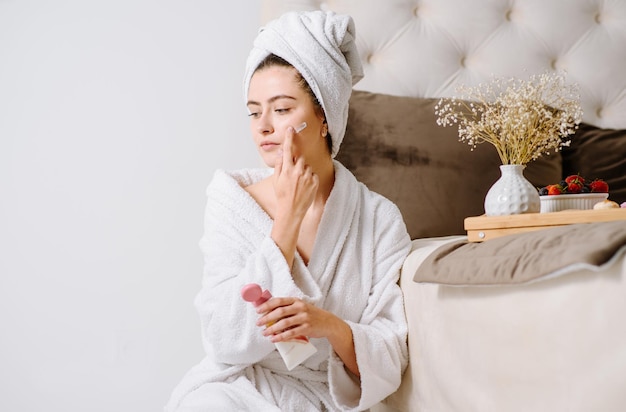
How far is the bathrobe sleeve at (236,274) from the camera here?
3.85 feet

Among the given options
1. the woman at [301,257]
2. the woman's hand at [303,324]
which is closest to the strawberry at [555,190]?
the woman at [301,257]

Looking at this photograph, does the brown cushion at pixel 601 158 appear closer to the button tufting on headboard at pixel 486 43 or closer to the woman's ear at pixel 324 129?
the button tufting on headboard at pixel 486 43

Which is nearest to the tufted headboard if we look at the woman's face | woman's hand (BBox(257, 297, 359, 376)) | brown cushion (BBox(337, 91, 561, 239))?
brown cushion (BBox(337, 91, 561, 239))

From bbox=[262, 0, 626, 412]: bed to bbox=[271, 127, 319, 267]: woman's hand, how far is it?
0.81 ft

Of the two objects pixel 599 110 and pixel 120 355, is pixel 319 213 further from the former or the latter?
pixel 599 110

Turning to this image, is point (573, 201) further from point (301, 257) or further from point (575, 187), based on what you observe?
point (301, 257)

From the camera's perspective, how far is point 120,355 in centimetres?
186

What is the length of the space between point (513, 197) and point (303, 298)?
506 mm

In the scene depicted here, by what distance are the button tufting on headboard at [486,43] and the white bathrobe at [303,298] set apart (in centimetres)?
74

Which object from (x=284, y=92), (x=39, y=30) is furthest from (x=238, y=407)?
(x=39, y=30)

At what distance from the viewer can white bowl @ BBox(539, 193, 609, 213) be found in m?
1.45

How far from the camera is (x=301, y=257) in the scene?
132cm

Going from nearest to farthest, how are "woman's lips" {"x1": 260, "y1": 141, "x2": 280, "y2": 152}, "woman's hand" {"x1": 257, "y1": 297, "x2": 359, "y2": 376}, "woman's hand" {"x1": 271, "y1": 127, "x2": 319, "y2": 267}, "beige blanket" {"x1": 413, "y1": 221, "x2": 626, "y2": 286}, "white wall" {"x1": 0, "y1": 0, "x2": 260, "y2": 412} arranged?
"beige blanket" {"x1": 413, "y1": 221, "x2": 626, "y2": 286}, "woman's hand" {"x1": 257, "y1": 297, "x2": 359, "y2": 376}, "woman's hand" {"x1": 271, "y1": 127, "x2": 319, "y2": 267}, "woman's lips" {"x1": 260, "y1": 141, "x2": 280, "y2": 152}, "white wall" {"x1": 0, "y1": 0, "x2": 260, "y2": 412}

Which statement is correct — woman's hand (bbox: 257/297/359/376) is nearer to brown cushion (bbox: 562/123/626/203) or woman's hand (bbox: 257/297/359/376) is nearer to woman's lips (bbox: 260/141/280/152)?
woman's lips (bbox: 260/141/280/152)
